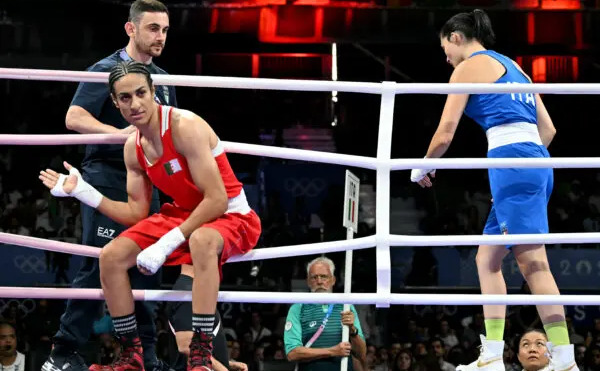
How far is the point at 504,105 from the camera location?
13.2ft

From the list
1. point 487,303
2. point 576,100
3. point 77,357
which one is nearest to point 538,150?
point 487,303

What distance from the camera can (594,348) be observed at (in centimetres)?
1014

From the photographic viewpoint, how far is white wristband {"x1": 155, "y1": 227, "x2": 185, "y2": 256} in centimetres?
358

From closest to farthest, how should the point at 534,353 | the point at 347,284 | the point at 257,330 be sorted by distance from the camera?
the point at 534,353, the point at 347,284, the point at 257,330

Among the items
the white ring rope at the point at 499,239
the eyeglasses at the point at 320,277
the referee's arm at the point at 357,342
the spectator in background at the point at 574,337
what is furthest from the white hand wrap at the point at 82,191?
the spectator in background at the point at 574,337

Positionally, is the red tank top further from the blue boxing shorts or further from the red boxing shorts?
the blue boxing shorts

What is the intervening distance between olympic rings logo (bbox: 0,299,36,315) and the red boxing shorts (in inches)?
320

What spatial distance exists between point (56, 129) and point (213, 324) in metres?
13.3

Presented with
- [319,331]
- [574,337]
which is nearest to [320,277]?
[319,331]

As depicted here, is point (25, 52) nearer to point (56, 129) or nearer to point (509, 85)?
point (56, 129)

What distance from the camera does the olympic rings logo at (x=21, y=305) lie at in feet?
37.7

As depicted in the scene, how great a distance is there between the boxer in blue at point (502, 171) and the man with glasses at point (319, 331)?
2.37 m

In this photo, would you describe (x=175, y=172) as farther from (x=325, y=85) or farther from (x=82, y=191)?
(x=325, y=85)

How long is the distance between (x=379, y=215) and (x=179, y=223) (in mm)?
824
